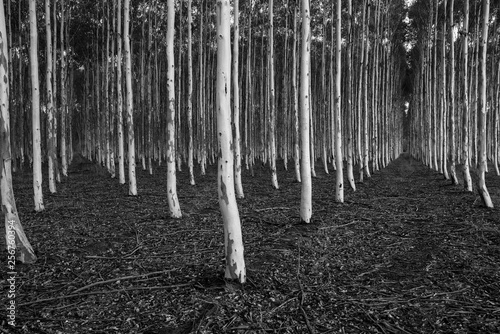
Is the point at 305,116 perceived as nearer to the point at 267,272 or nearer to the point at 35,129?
the point at 267,272

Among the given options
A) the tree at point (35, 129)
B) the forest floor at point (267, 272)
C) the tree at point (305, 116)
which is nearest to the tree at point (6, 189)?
the forest floor at point (267, 272)

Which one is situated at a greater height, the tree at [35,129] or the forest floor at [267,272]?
the tree at [35,129]

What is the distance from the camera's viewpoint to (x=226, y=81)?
420cm

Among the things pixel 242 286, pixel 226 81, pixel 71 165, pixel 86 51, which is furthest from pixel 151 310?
pixel 86 51

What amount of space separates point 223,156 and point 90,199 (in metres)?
7.95

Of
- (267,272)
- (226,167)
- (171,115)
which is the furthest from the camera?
(171,115)

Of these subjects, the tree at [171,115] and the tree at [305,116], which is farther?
the tree at [171,115]

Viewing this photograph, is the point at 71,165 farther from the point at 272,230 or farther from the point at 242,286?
the point at 242,286

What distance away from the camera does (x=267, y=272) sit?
4.61 meters

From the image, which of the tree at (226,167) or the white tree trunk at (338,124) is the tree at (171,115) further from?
the white tree trunk at (338,124)

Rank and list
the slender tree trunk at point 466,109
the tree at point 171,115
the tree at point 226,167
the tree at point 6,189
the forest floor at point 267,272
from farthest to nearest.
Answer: the slender tree trunk at point 466,109
the tree at point 171,115
the tree at point 6,189
the tree at point 226,167
the forest floor at point 267,272

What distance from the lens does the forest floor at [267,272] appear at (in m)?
3.36

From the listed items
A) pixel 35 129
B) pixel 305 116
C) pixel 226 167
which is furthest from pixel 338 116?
pixel 35 129

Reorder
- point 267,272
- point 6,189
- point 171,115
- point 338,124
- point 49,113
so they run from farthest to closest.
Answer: point 49,113 → point 338,124 → point 171,115 → point 6,189 → point 267,272
